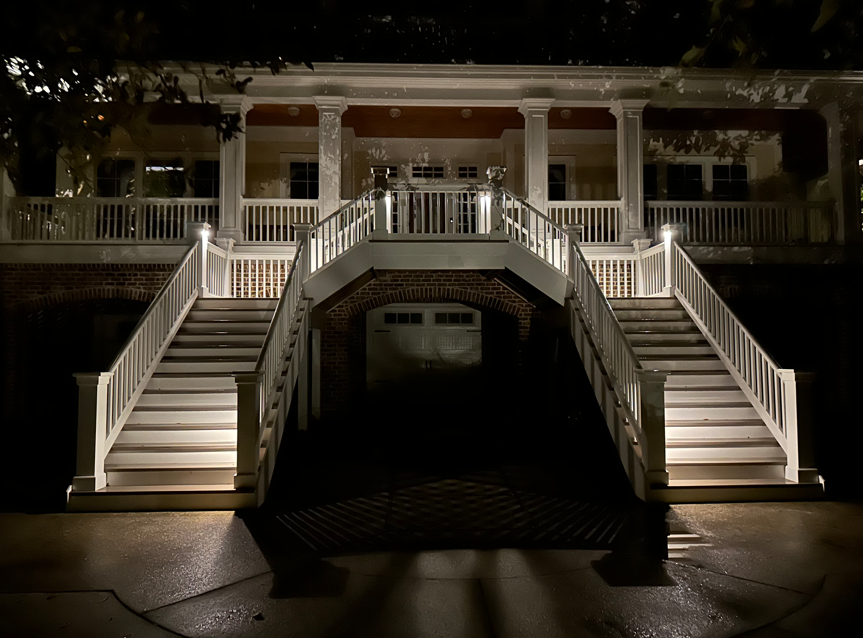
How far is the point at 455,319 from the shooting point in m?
13.2

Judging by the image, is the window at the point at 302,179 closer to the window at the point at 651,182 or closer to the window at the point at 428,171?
the window at the point at 428,171

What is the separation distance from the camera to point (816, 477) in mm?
6035

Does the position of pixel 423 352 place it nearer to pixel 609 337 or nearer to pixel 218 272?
pixel 218 272

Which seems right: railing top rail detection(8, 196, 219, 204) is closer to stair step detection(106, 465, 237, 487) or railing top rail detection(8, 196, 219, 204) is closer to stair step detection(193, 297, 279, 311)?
stair step detection(193, 297, 279, 311)

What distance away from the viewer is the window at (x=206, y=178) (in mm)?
12289

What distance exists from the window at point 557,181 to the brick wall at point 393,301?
3106 mm

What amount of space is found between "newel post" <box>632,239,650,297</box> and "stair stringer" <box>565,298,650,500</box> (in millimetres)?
1954

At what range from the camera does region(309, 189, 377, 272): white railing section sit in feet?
29.1

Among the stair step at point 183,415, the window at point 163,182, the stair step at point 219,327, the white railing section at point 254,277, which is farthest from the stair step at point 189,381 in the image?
the window at point 163,182

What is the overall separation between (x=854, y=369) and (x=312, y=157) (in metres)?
11.3

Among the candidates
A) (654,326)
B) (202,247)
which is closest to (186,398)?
(202,247)

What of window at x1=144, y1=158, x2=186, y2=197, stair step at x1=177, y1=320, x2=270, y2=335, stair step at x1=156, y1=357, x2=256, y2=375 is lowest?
stair step at x1=156, y1=357, x2=256, y2=375

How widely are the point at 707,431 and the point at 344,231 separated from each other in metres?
5.64

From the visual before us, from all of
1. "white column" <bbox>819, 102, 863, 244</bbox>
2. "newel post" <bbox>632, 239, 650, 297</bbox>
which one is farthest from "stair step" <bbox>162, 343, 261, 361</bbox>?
"white column" <bbox>819, 102, 863, 244</bbox>
